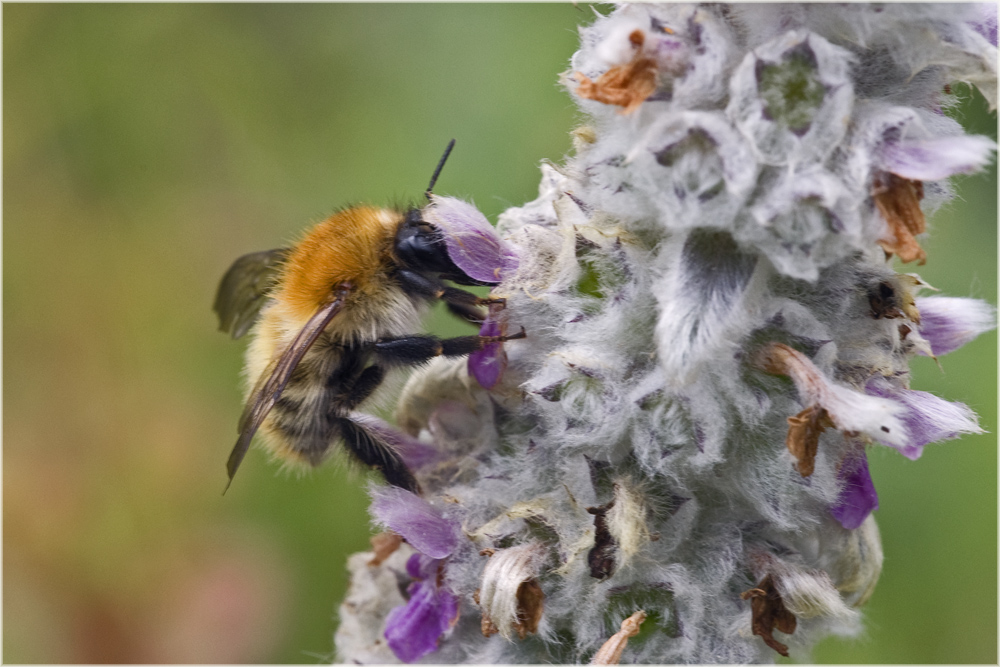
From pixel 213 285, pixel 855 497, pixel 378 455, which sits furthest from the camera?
pixel 213 285

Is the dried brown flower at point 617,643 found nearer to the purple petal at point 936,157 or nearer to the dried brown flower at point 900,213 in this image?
the dried brown flower at point 900,213

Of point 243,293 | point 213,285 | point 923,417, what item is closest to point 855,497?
point 923,417

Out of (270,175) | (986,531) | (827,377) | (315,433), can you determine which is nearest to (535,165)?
(270,175)

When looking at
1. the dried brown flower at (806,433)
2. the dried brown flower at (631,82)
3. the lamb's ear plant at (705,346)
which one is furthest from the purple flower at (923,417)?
the dried brown flower at (631,82)

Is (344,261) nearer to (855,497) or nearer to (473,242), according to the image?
(473,242)

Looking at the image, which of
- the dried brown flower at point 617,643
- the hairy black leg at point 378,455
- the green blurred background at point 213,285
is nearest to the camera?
the dried brown flower at point 617,643
